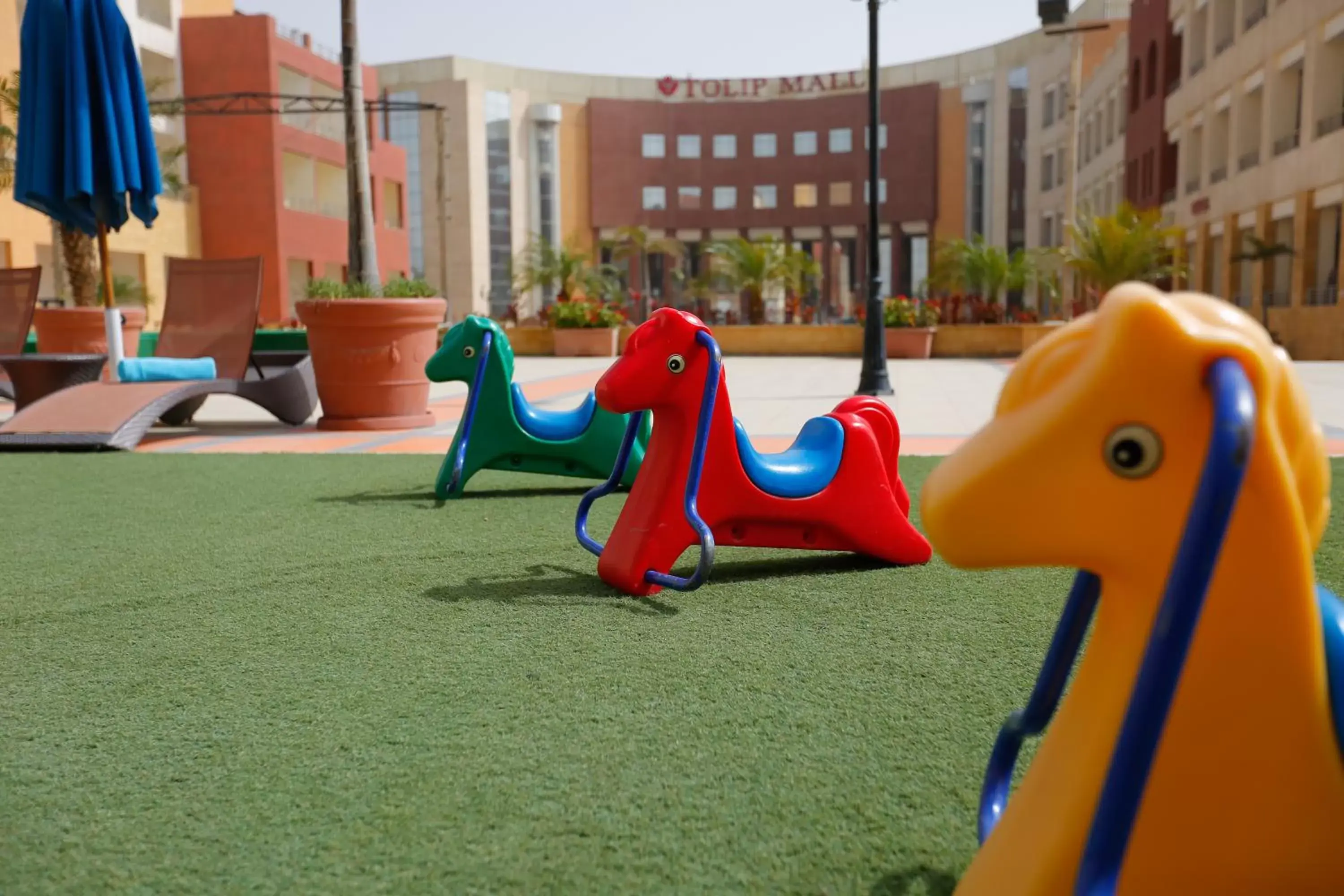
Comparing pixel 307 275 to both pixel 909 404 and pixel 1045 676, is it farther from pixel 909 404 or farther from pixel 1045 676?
pixel 1045 676

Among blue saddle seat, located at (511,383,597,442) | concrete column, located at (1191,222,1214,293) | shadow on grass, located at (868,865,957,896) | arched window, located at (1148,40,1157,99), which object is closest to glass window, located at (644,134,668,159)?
arched window, located at (1148,40,1157,99)

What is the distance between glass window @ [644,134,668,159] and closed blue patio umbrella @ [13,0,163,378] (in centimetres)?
4186

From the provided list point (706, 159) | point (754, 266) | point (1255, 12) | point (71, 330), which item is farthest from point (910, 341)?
point (706, 159)

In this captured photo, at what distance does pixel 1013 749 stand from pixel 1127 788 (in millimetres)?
449

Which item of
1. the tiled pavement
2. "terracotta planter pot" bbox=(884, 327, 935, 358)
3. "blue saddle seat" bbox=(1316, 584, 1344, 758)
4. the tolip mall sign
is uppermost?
the tolip mall sign

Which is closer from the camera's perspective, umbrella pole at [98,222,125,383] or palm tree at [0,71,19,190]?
umbrella pole at [98,222,125,383]

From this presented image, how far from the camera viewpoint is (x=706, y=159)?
49.7 m

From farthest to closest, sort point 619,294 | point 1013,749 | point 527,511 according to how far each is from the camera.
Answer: point 619,294 → point 527,511 → point 1013,749

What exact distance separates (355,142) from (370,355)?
3.81 metres

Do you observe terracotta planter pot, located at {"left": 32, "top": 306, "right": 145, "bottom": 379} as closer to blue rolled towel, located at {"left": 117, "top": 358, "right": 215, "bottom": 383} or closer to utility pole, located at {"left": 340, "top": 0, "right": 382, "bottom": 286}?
utility pole, located at {"left": 340, "top": 0, "right": 382, "bottom": 286}

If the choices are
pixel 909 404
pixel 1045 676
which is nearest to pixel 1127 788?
pixel 1045 676

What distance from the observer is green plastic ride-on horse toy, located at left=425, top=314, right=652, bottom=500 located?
555cm

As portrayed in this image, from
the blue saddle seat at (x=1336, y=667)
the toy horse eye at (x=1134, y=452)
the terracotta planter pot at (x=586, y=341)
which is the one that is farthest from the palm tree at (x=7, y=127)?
the blue saddle seat at (x=1336, y=667)

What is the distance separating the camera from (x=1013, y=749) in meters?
1.74
